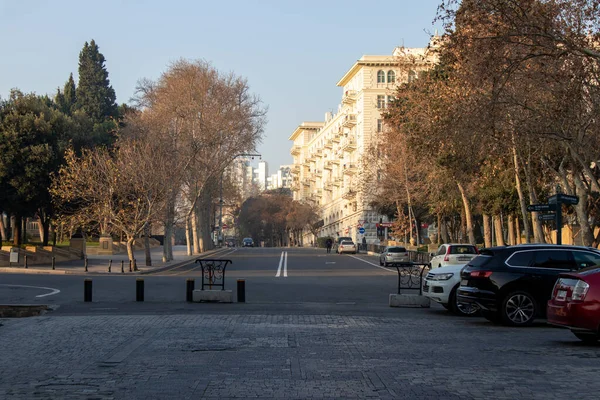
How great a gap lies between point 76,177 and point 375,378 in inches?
1376

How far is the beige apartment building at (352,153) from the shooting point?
93125 mm

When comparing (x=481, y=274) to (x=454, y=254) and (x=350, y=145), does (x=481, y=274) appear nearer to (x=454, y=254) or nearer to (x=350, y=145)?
(x=454, y=254)

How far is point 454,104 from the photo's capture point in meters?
27.6

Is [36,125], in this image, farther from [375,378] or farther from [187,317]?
[375,378]

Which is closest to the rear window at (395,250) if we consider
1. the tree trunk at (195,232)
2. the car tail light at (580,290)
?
the tree trunk at (195,232)

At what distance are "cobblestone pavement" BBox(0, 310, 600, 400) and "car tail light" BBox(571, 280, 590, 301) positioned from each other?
2.83 ft

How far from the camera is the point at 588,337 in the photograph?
13016mm

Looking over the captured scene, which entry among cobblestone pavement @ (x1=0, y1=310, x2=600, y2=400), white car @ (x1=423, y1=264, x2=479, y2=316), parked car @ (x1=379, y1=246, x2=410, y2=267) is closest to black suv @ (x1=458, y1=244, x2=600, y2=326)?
cobblestone pavement @ (x1=0, y1=310, x2=600, y2=400)

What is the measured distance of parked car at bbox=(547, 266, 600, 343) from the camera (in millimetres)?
12008

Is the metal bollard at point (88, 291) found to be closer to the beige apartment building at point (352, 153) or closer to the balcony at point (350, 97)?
the beige apartment building at point (352, 153)

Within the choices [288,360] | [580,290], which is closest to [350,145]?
[580,290]

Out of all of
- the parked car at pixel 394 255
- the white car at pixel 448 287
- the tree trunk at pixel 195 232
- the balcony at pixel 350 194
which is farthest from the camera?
the balcony at pixel 350 194

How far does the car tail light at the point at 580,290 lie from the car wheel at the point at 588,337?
0.67 metres

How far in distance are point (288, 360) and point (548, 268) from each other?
7.14 m
